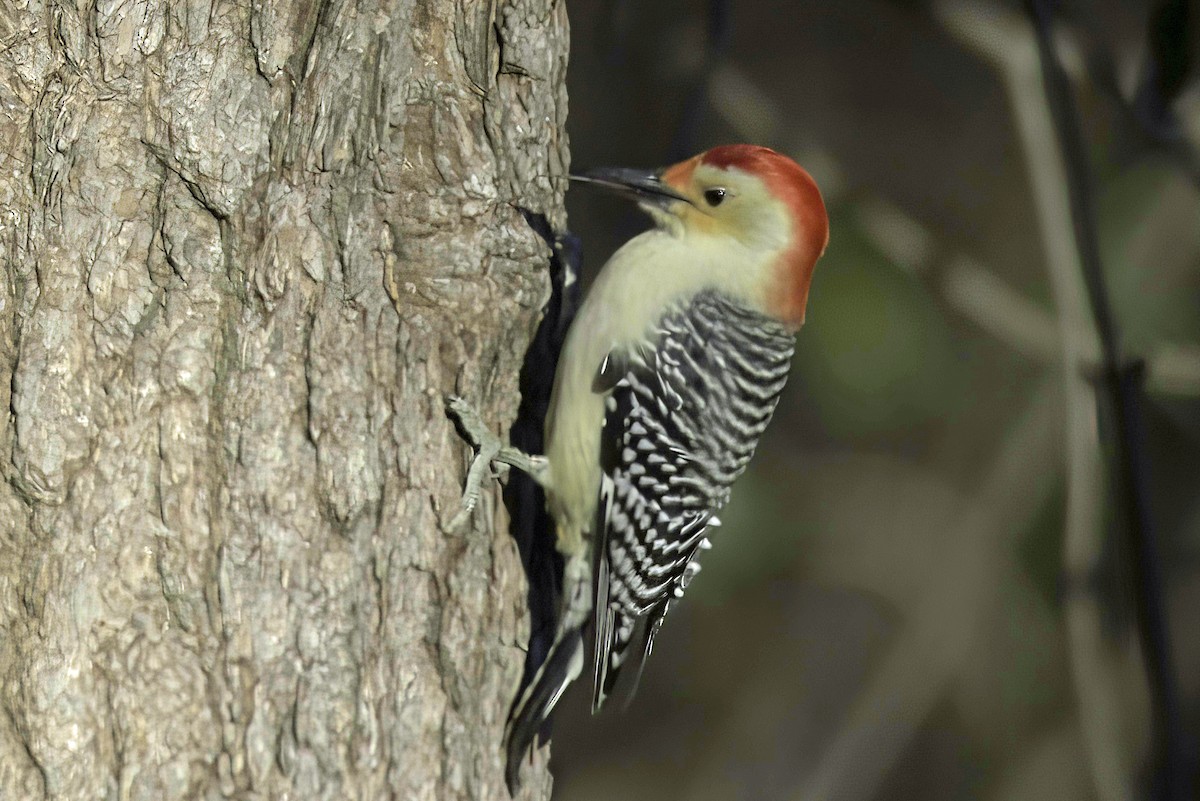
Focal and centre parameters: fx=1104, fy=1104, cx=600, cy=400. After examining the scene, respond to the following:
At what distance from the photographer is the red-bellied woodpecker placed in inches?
94.0

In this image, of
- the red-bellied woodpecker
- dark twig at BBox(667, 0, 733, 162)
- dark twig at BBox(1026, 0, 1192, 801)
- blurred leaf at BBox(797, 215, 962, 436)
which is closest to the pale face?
the red-bellied woodpecker

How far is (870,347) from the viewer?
4.36m

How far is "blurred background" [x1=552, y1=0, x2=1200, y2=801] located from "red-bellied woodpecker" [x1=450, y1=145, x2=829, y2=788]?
5.26ft

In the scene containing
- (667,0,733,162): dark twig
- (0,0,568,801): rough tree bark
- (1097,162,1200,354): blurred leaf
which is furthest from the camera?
(1097,162,1200,354): blurred leaf

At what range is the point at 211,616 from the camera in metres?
1.93

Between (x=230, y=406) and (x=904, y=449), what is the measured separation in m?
3.50

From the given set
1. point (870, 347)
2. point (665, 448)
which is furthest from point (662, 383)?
point (870, 347)

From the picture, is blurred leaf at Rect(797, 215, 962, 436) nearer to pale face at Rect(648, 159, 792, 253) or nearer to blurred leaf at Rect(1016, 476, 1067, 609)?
blurred leaf at Rect(1016, 476, 1067, 609)

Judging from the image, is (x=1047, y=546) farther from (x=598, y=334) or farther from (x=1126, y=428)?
(x=598, y=334)

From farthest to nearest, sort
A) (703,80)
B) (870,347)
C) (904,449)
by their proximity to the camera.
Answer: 1. (904,449)
2. (870,347)
3. (703,80)

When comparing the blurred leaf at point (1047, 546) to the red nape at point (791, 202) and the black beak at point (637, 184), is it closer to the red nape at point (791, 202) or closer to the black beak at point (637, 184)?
the red nape at point (791, 202)

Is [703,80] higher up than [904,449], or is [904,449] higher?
[703,80]

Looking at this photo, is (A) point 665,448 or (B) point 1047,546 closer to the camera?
(A) point 665,448

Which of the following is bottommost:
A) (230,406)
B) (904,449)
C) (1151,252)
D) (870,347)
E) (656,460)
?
(904,449)
